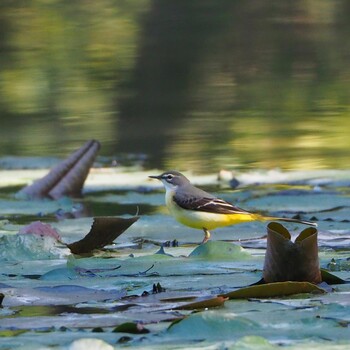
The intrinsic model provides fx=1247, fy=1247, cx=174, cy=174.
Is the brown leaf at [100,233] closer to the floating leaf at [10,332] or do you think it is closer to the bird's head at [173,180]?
the bird's head at [173,180]

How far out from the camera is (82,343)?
6.45 feet

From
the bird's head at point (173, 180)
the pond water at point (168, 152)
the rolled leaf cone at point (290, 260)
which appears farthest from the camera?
the bird's head at point (173, 180)

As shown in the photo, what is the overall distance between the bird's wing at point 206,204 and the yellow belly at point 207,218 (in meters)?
0.01

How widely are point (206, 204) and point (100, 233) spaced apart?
72 centimetres

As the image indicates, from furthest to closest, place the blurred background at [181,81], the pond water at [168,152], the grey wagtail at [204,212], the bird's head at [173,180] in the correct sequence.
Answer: the blurred background at [181,81] → the bird's head at [173,180] → the grey wagtail at [204,212] → the pond water at [168,152]

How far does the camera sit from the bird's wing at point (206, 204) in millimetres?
4203

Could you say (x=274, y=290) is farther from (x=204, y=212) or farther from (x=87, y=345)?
(x=204, y=212)

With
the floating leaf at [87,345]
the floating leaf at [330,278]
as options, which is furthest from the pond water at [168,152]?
the floating leaf at [330,278]

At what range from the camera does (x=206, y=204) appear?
4289mm

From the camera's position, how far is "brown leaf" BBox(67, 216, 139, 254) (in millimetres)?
3588

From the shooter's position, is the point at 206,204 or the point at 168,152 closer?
the point at 206,204

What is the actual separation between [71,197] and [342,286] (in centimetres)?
302

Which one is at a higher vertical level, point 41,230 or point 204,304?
point 204,304

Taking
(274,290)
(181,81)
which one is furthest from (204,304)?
(181,81)
